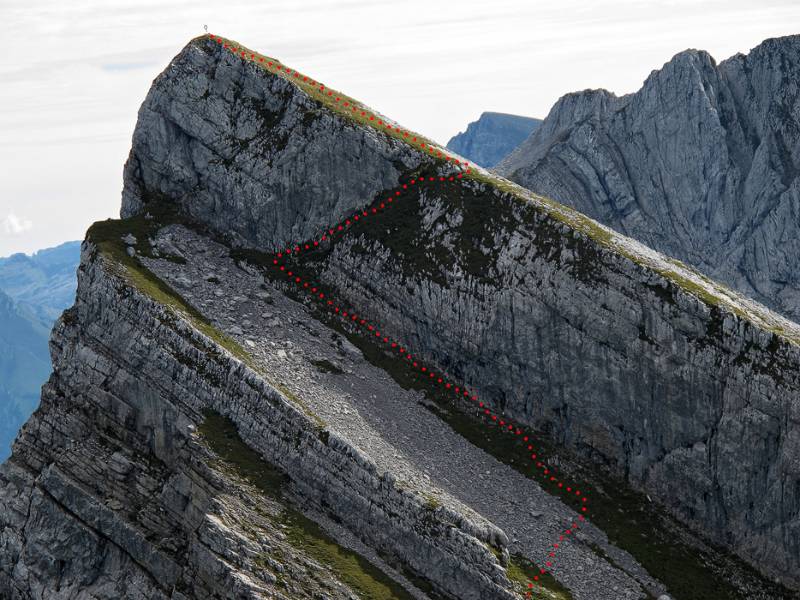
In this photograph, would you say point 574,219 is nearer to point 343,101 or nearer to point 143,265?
point 343,101

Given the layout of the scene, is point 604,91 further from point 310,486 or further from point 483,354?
point 310,486

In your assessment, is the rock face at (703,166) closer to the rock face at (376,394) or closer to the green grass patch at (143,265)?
the rock face at (376,394)

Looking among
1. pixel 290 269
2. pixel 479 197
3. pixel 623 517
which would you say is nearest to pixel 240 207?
pixel 290 269

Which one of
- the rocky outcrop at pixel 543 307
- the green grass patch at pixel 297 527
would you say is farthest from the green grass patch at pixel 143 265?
the green grass patch at pixel 297 527

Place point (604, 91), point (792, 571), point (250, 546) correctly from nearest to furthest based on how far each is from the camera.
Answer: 1. point (250, 546)
2. point (792, 571)
3. point (604, 91)

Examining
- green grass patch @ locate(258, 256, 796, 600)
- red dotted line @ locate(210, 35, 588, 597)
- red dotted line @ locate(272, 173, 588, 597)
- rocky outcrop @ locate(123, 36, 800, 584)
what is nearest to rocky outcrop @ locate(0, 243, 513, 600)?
green grass patch @ locate(258, 256, 796, 600)

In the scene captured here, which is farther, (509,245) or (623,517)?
(509,245)
